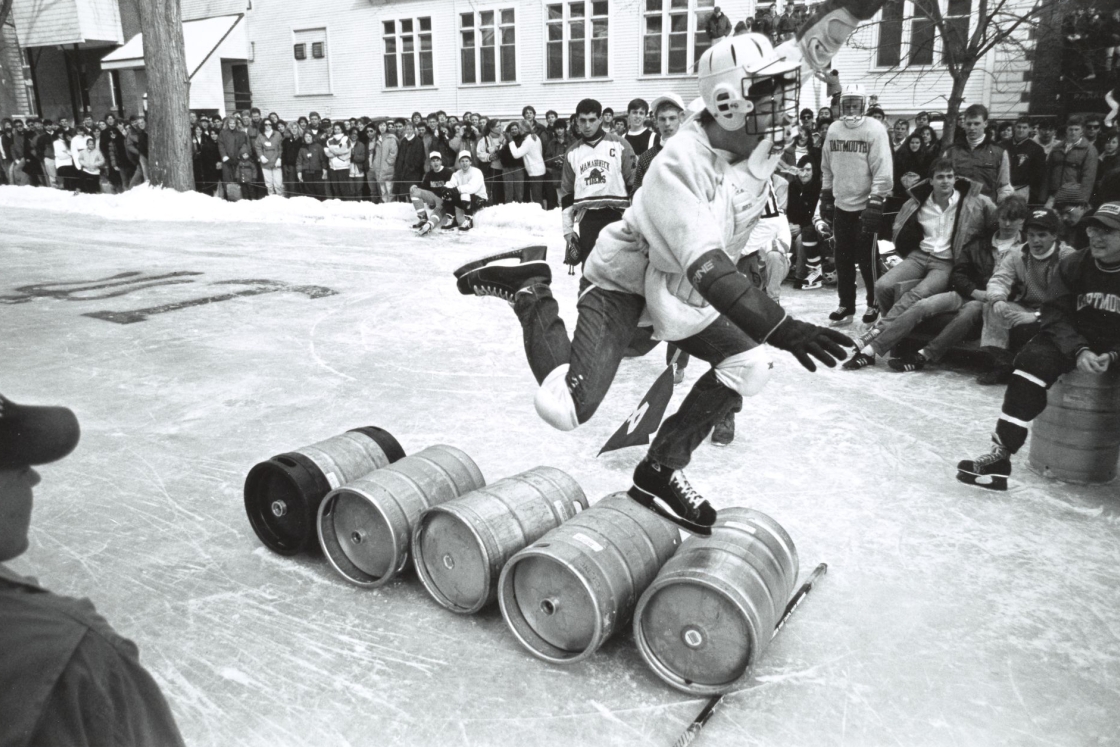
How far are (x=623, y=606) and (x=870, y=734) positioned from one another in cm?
86

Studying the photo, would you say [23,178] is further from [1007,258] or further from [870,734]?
[870,734]

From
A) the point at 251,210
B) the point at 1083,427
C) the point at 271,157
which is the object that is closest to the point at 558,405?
the point at 1083,427

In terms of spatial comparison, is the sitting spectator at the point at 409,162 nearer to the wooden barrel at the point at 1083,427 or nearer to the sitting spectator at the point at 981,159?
the sitting spectator at the point at 981,159

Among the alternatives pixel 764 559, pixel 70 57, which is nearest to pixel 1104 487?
pixel 764 559

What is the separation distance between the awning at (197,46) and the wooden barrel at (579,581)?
31.4m

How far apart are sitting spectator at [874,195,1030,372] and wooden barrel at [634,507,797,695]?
4306mm

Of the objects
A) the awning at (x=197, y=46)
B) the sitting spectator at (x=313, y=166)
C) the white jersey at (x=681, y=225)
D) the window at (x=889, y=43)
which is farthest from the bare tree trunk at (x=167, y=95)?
the white jersey at (x=681, y=225)

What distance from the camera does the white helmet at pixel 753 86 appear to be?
9.42 feet

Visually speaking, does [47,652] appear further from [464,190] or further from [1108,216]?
[464,190]

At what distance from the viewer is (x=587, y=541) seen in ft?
9.91

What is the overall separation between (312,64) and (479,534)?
1215 inches

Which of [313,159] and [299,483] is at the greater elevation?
[313,159]

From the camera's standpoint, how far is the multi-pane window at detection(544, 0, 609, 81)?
25781 mm

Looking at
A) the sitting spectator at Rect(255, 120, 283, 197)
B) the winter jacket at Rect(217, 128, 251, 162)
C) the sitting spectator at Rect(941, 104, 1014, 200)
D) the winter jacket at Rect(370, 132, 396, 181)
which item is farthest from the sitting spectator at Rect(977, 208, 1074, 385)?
the winter jacket at Rect(217, 128, 251, 162)
